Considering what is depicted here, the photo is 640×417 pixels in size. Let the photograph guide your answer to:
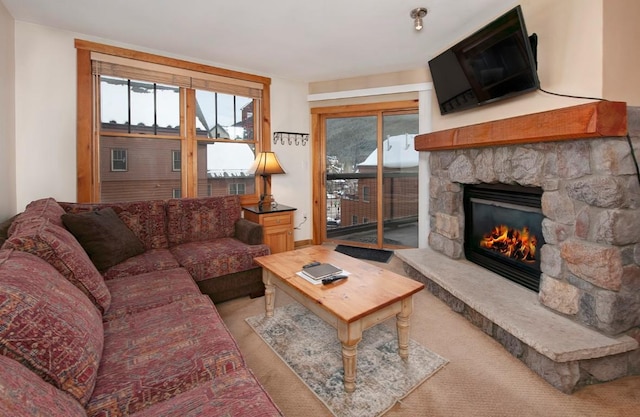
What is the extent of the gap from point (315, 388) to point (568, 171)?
1.98m

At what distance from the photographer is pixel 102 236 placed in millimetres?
2283

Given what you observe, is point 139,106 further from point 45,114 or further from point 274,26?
point 274,26

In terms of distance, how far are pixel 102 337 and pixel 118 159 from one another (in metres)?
2.49

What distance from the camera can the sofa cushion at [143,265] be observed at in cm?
224

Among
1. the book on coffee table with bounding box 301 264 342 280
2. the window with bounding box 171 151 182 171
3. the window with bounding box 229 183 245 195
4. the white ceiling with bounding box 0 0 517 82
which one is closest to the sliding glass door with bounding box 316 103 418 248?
the white ceiling with bounding box 0 0 517 82

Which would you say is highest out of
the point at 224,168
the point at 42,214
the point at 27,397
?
the point at 224,168

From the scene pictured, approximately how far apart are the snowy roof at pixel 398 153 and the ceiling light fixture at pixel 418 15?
5.49ft

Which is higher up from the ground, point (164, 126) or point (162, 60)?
point (162, 60)

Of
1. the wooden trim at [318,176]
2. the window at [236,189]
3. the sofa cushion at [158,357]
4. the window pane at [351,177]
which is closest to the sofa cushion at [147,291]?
the sofa cushion at [158,357]

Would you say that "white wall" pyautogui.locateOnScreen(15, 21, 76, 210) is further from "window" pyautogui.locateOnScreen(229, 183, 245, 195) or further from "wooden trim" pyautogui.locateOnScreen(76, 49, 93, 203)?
"window" pyautogui.locateOnScreen(229, 183, 245, 195)

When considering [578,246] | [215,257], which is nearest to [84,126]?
[215,257]

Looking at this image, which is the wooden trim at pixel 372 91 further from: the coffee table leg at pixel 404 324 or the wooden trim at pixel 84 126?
A: the coffee table leg at pixel 404 324

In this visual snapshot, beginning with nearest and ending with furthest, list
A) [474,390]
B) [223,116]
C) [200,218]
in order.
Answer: [474,390], [200,218], [223,116]

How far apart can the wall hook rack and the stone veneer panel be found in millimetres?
2797
